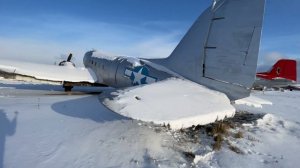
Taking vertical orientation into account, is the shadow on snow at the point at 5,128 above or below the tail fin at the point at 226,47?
below

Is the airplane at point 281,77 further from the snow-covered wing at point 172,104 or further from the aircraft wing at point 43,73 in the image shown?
the snow-covered wing at point 172,104

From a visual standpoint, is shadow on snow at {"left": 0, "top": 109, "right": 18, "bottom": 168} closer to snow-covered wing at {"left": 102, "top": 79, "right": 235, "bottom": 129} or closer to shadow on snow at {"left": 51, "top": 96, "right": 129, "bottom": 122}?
shadow on snow at {"left": 51, "top": 96, "right": 129, "bottom": 122}

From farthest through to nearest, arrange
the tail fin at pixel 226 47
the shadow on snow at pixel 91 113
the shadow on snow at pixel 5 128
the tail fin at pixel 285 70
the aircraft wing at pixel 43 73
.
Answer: the tail fin at pixel 285 70 → the aircraft wing at pixel 43 73 → the shadow on snow at pixel 91 113 → the tail fin at pixel 226 47 → the shadow on snow at pixel 5 128

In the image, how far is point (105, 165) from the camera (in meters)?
5.35

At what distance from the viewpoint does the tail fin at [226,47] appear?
7.17 m

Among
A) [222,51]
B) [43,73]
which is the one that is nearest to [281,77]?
[43,73]

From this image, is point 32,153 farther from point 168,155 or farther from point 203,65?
point 203,65

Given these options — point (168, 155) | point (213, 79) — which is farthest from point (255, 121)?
point (168, 155)

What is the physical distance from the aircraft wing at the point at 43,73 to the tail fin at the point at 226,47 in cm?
942

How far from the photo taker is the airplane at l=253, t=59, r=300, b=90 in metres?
29.2

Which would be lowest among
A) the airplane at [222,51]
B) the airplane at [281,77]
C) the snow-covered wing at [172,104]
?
the airplane at [281,77]

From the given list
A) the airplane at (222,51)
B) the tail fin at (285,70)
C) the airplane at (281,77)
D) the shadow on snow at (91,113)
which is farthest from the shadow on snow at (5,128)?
the tail fin at (285,70)

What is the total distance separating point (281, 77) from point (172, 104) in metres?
32.9

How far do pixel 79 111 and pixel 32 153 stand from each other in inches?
165
